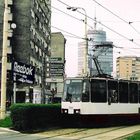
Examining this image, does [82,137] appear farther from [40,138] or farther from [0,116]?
[0,116]

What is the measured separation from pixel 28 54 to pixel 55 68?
1758cm

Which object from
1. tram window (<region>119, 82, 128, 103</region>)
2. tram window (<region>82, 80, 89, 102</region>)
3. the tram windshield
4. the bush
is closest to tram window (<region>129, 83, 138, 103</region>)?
tram window (<region>119, 82, 128, 103</region>)

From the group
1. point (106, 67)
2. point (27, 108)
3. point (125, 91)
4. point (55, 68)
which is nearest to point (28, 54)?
point (106, 67)

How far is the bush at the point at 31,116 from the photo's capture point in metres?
26.3

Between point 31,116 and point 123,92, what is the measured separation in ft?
26.6

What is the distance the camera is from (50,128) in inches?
1137

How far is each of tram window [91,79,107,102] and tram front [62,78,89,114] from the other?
39 cm

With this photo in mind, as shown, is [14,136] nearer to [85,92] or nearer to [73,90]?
[85,92]

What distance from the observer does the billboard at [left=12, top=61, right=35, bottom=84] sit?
95.2ft

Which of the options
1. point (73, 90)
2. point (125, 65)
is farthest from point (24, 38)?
point (125, 65)

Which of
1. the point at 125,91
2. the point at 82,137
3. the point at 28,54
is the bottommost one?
the point at 82,137

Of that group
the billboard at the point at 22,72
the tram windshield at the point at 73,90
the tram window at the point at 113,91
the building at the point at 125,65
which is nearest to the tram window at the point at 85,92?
the tram windshield at the point at 73,90

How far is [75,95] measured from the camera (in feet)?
98.9

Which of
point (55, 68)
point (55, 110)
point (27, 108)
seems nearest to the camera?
point (27, 108)
